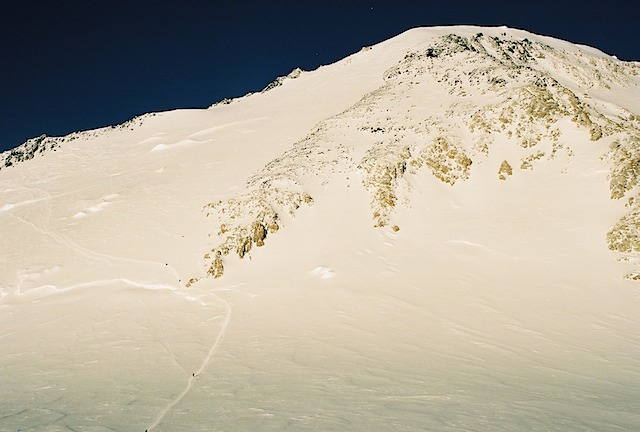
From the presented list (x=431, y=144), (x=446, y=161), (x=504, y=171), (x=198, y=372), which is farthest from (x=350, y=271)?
(x=504, y=171)

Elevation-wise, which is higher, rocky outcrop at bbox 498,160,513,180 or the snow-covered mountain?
rocky outcrop at bbox 498,160,513,180

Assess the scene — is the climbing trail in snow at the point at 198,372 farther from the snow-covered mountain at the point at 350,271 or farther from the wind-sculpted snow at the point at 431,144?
the wind-sculpted snow at the point at 431,144

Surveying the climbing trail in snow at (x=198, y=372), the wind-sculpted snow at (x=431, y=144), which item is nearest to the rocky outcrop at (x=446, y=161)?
the wind-sculpted snow at (x=431, y=144)

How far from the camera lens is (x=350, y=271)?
1798cm

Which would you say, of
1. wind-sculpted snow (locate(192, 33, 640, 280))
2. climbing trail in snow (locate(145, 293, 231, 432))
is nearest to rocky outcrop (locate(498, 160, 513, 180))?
wind-sculpted snow (locate(192, 33, 640, 280))

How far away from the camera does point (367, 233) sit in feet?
68.0

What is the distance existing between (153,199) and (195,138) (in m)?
11.9

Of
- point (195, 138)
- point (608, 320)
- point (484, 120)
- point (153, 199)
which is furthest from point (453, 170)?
point (195, 138)

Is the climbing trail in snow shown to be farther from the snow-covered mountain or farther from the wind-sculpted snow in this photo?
the wind-sculpted snow

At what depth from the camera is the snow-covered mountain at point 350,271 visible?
8.80 metres

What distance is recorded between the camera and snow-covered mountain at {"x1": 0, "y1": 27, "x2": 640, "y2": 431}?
28.9 ft

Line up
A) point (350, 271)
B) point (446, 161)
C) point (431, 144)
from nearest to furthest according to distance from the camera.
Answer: point (350, 271)
point (446, 161)
point (431, 144)

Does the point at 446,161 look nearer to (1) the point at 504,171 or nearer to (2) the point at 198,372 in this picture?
(1) the point at 504,171

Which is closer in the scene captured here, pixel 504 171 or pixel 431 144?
pixel 504 171
